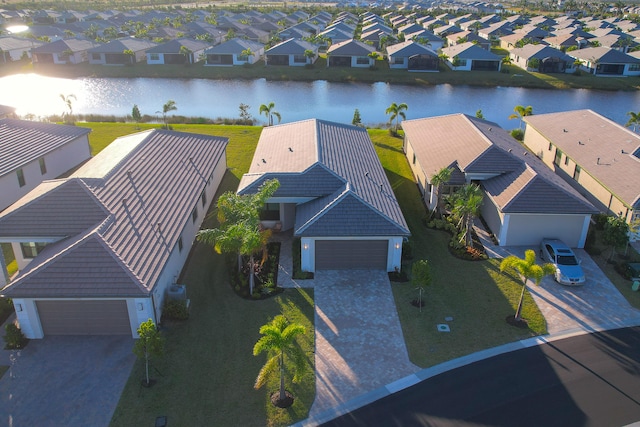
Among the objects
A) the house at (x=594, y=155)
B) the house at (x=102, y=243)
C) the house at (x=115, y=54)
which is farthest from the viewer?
the house at (x=115, y=54)

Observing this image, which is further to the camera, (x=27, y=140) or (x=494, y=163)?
(x=27, y=140)

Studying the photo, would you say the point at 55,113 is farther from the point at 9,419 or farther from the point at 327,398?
the point at 327,398

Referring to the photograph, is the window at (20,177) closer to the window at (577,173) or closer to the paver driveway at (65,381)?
the paver driveway at (65,381)

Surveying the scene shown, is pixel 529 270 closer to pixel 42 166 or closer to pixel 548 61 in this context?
pixel 42 166

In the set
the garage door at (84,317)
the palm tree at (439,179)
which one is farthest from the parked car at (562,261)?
the garage door at (84,317)

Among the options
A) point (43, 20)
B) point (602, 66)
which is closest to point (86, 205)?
point (602, 66)

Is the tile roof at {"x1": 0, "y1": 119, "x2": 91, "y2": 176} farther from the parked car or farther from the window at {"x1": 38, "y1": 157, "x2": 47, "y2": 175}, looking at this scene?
the parked car

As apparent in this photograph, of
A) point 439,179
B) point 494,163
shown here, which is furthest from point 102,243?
point 494,163
